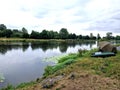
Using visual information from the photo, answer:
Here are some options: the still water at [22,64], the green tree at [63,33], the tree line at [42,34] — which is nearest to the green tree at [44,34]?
the tree line at [42,34]

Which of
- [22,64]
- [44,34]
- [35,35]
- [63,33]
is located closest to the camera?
[22,64]

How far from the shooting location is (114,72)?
38.8 ft

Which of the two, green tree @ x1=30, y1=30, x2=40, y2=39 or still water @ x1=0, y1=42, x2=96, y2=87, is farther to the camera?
green tree @ x1=30, y1=30, x2=40, y2=39

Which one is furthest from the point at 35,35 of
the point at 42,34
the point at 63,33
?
the point at 63,33

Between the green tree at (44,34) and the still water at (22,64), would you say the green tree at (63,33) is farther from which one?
the still water at (22,64)

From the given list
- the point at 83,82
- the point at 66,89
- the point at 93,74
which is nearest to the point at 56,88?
the point at 66,89

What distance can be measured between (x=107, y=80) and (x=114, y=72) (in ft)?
5.12

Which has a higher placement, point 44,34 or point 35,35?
point 44,34

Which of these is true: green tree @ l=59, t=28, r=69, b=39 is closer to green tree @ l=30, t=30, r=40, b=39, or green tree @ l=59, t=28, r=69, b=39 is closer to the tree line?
the tree line

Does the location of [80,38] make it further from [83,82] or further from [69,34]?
[83,82]

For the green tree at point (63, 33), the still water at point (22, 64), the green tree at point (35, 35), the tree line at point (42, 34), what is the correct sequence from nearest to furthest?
the still water at point (22, 64) → the tree line at point (42, 34) → the green tree at point (35, 35) → the green tree at point (63, 33)

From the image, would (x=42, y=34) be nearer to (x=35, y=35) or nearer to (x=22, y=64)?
(x=35, y=35)

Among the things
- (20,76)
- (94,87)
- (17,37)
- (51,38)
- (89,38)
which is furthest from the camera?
(89,38)

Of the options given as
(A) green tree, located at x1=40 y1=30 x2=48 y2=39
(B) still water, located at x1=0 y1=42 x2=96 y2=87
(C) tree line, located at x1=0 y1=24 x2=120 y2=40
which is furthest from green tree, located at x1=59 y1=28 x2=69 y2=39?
(B) still water, located at x1=0 y1=42 x2=96 y2=87
